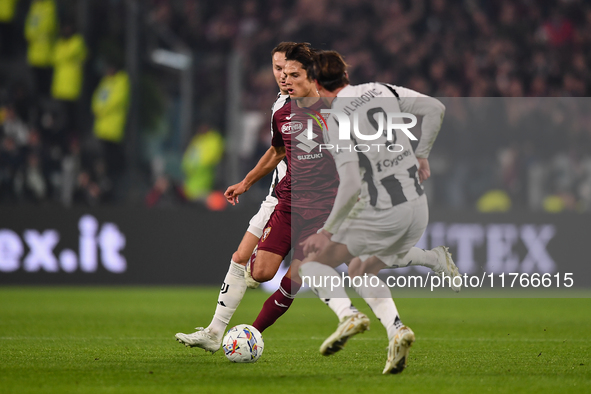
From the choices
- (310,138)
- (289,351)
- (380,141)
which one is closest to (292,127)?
(310,138)

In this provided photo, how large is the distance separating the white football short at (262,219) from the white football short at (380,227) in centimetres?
95

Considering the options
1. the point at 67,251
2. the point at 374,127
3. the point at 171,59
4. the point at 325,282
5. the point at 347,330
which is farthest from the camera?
the point at 171,59

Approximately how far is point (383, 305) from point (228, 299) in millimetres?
1372

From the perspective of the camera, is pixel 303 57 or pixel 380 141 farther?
pixel 303 57

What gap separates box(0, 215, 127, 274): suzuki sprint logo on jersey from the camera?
1088 cm

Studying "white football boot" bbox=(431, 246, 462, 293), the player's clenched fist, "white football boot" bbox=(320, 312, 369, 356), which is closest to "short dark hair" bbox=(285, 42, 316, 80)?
the player's clenched fist

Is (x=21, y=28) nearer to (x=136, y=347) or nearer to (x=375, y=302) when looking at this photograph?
(x=136, y=347)

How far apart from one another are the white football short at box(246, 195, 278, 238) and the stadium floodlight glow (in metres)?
6.46

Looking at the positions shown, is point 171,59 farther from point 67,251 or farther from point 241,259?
point 241,259

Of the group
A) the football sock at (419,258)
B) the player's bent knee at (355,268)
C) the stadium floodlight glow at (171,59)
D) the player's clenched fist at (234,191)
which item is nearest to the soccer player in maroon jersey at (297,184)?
the player's clenched fist at (234,191)

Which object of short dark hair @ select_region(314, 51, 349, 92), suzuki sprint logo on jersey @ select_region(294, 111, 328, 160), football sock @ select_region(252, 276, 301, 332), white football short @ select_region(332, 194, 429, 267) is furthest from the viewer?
football sock @ select_region(252, 276, 301, 332)

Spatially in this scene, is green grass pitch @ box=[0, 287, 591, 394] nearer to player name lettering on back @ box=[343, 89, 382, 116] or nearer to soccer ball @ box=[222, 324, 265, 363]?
soccer ball @ box=[222, 324, 265, 363]

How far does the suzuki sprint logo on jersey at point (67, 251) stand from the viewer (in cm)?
1088

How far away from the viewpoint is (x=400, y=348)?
417cm
